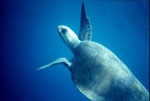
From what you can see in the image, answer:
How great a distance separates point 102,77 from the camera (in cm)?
464

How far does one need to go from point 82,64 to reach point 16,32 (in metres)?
23.1

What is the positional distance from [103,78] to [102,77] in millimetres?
41

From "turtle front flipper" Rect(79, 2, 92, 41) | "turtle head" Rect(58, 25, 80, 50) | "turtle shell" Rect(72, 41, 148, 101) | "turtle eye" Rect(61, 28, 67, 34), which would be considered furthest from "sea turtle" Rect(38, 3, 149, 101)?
"turtle eye" Rect(61, 28, 67, 34)

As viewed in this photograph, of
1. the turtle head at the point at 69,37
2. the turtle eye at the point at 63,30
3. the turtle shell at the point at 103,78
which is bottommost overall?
the turtle shell at the point at 103,78

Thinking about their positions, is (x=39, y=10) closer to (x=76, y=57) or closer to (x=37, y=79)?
(x=37, y=79)

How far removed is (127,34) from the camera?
31.9 metres

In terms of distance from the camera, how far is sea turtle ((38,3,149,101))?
13.7 ft

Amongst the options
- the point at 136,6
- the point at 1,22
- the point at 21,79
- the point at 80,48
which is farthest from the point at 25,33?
the point at 80,48

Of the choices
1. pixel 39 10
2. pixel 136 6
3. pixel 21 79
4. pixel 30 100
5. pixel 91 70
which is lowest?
pixel 91 70

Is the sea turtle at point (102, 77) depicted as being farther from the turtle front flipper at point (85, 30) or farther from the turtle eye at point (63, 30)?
the turtle eye at point (63, 30)

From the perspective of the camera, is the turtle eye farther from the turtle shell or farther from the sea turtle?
the turtle shell

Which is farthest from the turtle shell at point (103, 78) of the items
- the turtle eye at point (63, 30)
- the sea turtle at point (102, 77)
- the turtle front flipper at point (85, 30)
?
the turtle eye at point (63, 30)

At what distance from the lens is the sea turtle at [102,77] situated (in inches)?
165

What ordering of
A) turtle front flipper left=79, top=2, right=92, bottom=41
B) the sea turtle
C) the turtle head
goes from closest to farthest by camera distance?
the sea turtle < the turtle head < turtle front flipper left=79, top=2, right=92, bottom=41
